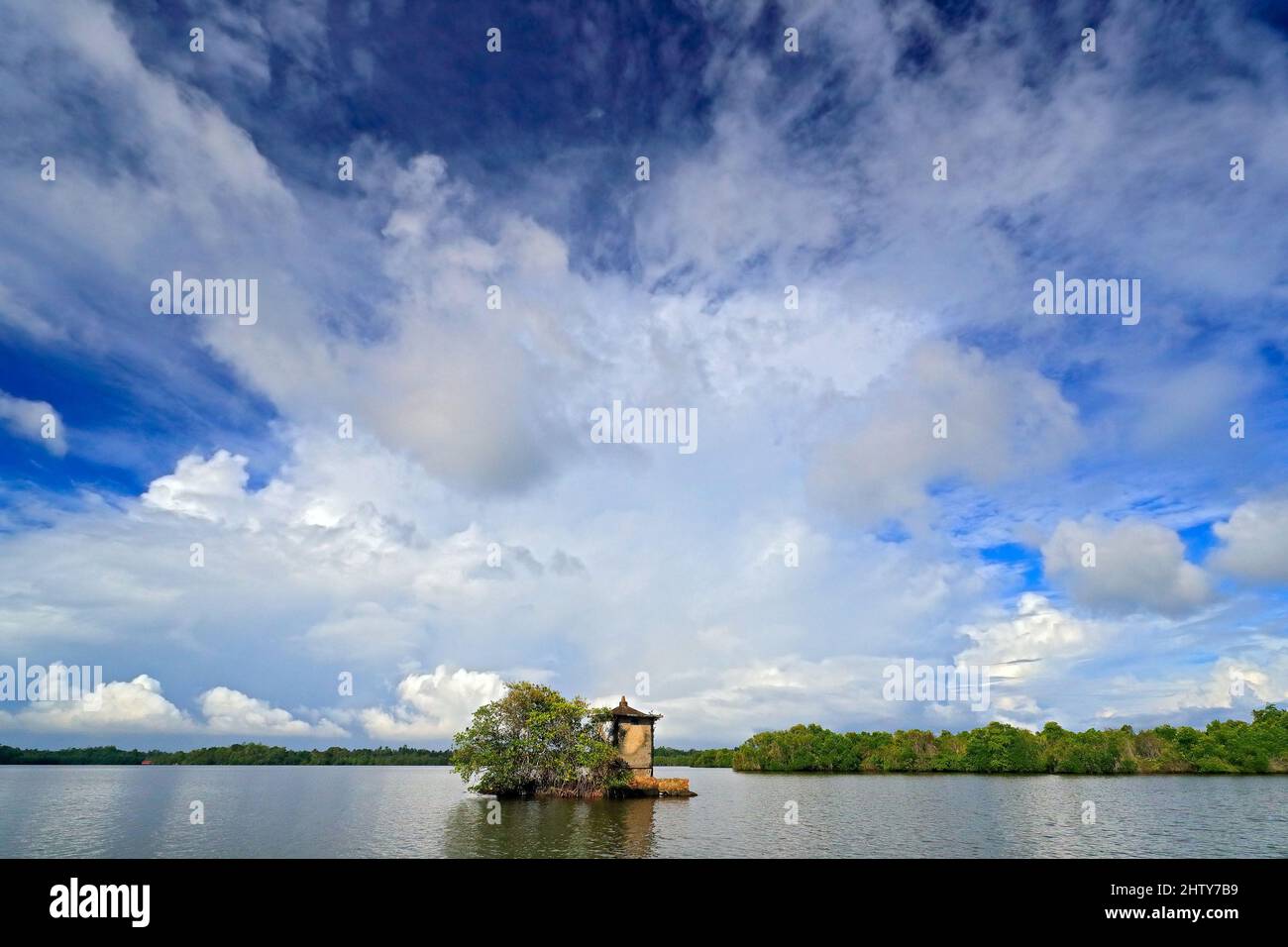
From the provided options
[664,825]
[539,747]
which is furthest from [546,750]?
[664,825]

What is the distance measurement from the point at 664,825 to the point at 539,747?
71.0 ft

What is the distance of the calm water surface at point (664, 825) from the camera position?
3578 centimetres

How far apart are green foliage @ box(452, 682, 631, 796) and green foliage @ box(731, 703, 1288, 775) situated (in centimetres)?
8766

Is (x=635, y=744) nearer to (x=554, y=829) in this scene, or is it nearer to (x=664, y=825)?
(x=664, y=825)

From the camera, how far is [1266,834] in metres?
42.2

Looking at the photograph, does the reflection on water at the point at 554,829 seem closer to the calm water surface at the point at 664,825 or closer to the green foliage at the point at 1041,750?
the calm water surface at the point at 664,825

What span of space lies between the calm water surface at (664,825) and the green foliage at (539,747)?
113 inches

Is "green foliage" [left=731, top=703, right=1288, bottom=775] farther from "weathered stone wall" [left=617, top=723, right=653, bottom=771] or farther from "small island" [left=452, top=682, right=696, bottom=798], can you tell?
"small island" [left=452, top=682, right=696, bottom=798]

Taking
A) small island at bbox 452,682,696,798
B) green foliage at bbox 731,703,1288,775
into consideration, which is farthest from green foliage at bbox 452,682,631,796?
green foliage at bbox 731,703,1288,775

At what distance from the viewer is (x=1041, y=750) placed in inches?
4702
